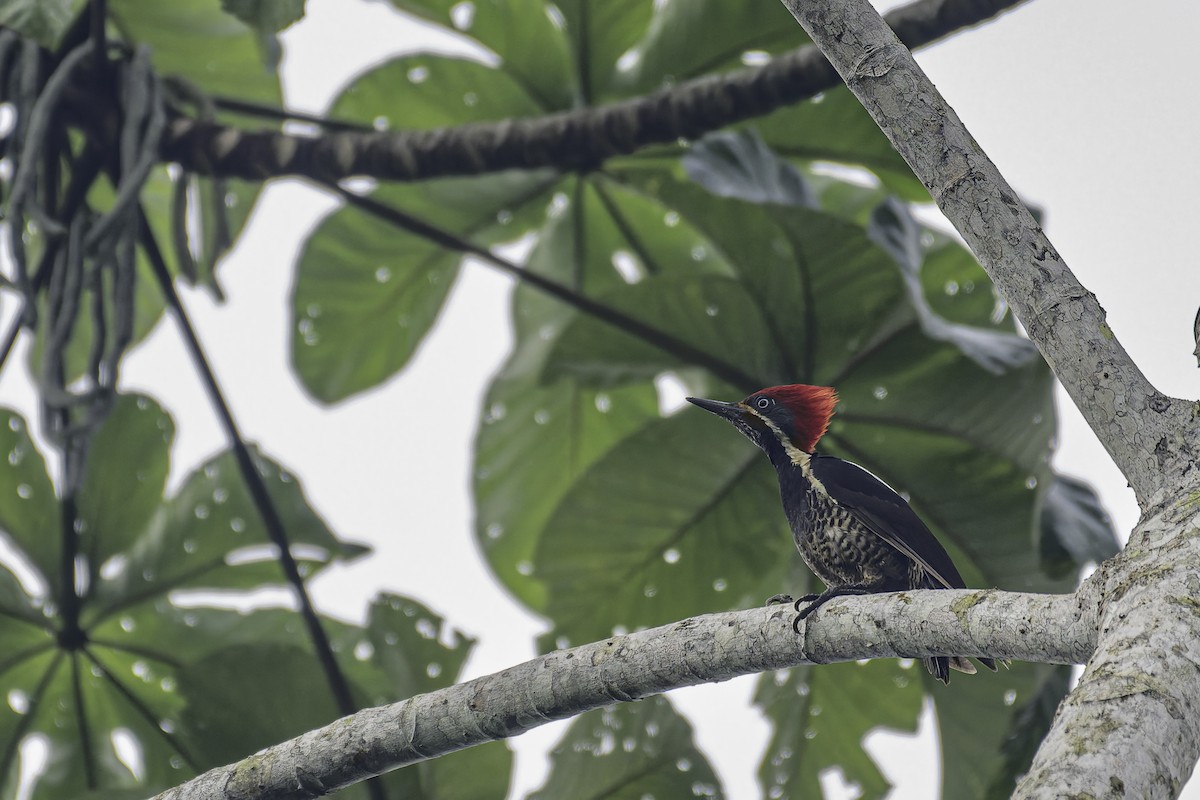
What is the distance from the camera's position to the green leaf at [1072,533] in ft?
6.88

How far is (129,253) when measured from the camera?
7.38 ft

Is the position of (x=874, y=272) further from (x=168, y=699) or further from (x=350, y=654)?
(x=168, y=699)

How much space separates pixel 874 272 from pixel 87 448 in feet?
4.94

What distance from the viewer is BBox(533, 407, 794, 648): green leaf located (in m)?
2.62

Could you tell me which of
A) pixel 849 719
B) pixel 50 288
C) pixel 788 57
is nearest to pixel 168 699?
pixel 50 288

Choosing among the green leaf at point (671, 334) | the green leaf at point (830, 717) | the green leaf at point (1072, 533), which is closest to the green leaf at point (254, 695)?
the green leaf at point (671, 334)

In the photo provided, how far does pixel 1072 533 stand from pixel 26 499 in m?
2.11

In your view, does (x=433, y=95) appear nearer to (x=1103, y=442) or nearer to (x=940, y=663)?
(x=940, y=663)

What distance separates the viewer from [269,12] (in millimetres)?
2160

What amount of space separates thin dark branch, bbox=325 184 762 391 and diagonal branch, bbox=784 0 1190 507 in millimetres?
1315

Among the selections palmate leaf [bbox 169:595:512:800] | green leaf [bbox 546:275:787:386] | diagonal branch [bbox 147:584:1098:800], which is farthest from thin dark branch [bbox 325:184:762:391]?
diagonal branch [bbox 147:584:1098:800]

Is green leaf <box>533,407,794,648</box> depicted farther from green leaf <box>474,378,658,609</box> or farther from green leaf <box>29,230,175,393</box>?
green leaf <box>29,230,175,393</box>

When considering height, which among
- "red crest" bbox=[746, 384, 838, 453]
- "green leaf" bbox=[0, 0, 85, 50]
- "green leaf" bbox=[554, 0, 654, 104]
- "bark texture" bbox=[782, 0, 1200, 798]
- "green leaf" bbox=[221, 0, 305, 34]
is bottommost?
"bark texture" bbox=[782, 0, 1200, 798]

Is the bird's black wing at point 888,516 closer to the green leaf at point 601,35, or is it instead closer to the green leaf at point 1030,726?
A: the green leaf at point 1030,726
